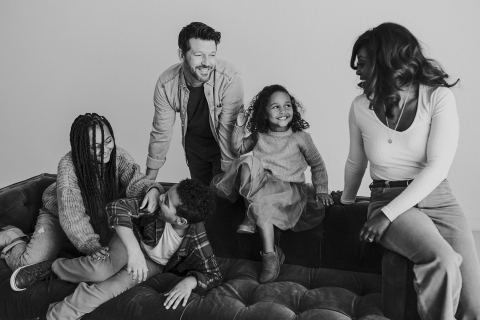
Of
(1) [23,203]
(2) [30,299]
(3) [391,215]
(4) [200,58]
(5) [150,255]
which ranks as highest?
(4) [200,58]

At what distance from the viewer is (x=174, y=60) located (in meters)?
4.52

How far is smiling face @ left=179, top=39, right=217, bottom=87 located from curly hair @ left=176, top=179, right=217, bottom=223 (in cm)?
73

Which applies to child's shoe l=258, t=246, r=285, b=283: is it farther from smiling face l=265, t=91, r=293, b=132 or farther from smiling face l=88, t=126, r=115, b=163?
smiling face l=88, t=126, r=115, b=163

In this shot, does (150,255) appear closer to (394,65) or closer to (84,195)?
(84,195)

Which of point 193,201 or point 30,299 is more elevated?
point 193,201

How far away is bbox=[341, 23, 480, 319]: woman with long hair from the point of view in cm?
Answer: 203

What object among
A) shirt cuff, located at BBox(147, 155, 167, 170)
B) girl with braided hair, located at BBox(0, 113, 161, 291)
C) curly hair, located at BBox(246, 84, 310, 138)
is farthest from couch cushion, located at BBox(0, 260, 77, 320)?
curly hair, located at BBox(246, 84, 310, 138)

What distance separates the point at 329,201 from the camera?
8.93 ft

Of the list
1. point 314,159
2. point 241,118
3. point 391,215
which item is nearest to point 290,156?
point 314,159

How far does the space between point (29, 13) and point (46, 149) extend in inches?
46.8

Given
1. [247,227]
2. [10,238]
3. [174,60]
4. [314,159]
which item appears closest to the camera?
[247,227]

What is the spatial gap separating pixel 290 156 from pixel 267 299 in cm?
80

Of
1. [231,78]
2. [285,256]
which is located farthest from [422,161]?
[231,78]

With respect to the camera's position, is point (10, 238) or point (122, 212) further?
point (10, 238)
